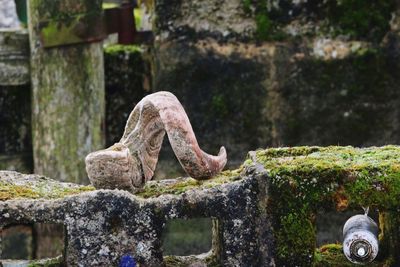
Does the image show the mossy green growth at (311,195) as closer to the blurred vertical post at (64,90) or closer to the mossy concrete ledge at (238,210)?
the mossy concrete ledge at (238,210)

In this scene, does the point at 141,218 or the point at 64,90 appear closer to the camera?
the point at 141,218

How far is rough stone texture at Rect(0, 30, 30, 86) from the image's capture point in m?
8.09

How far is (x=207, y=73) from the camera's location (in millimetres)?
8414

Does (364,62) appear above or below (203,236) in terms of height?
above

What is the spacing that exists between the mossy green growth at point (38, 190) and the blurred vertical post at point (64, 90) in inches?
83.5

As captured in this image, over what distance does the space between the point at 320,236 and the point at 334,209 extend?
3069mm

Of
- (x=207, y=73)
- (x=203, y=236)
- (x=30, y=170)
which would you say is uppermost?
(x=207, y=73)

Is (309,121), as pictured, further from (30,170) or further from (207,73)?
(30,170)

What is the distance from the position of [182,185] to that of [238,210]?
371 millimetres

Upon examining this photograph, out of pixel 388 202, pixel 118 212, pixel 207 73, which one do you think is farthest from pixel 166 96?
pixel 207 73

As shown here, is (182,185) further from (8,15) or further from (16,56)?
(8,15)

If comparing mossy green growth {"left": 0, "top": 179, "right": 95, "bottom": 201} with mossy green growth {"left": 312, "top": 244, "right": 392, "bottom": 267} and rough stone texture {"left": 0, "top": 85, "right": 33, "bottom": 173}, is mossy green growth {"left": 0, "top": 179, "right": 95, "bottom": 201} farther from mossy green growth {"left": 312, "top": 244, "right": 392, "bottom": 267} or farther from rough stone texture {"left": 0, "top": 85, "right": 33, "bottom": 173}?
rough stone texture {"left": 0, "top": 85, "right": 33, "bottom": 173}

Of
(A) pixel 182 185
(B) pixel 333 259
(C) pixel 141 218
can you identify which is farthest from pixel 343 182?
(C) pixel 141 218

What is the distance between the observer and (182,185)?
5.70 metres
